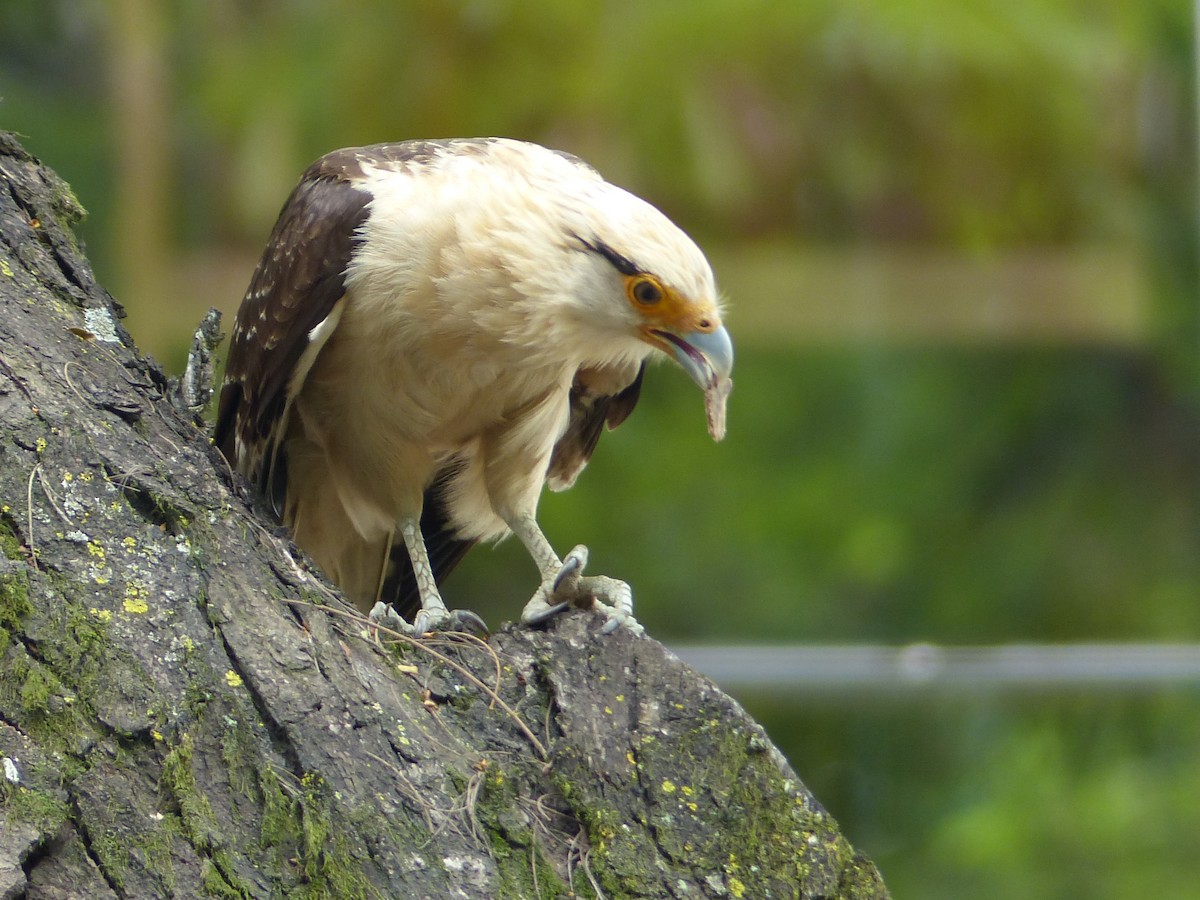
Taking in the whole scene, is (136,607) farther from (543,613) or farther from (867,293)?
(867,293)

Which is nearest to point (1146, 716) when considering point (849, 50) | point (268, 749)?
point (849, 50)

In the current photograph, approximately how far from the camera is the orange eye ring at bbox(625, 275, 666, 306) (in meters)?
3.01

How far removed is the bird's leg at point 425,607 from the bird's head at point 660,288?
28.1 inches

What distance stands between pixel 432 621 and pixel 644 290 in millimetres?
931

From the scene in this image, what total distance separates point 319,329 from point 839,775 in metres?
3.36

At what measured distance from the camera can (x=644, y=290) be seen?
303cm

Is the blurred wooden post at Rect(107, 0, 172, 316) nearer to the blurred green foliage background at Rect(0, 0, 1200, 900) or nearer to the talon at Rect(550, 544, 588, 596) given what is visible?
the blurred green foliage background at Rect(0, 0, 1200, 900)

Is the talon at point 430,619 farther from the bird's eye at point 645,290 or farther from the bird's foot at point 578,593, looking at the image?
the bird's eye at point 645,290

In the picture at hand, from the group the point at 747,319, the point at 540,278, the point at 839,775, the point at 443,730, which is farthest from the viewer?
the point at 747,319

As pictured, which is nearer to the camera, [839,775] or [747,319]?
[839,775]

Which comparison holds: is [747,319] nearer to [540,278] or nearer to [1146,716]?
[1146,716]

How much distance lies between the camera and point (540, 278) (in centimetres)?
313

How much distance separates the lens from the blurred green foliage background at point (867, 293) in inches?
243

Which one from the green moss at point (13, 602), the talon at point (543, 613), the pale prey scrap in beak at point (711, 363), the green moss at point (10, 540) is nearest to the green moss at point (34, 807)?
the green moss at point (13, 602)
